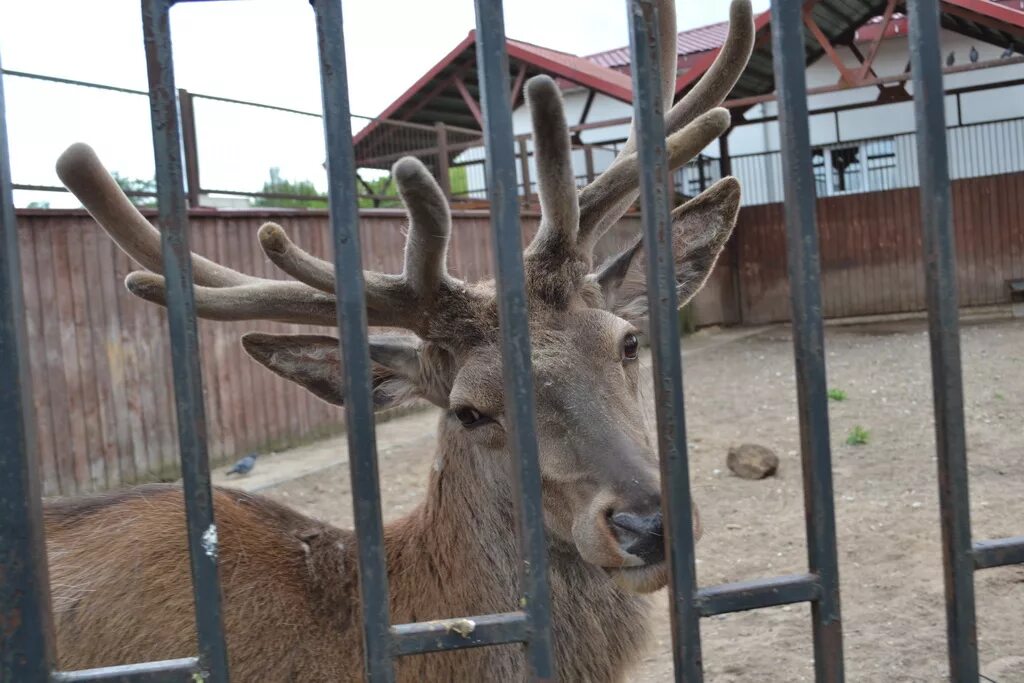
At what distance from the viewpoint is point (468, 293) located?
107 inches

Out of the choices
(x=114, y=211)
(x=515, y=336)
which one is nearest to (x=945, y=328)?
(x=515, y=336)

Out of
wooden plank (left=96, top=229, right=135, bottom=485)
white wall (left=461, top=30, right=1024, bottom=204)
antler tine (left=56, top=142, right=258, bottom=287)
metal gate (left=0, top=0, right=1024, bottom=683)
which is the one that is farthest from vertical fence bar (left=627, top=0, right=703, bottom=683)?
white wall (left=461, top=30, right=1024, bottom=204)

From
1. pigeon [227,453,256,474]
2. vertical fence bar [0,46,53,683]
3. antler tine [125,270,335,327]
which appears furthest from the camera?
pigeon [227,453,256,474]

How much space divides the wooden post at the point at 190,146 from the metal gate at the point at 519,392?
8.44 meters

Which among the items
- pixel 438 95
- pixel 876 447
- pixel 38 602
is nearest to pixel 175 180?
pixel 38 602

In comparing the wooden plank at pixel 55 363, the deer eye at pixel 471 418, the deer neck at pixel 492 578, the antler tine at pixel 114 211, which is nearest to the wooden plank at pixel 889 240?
the wooden plank at pixel 55 363

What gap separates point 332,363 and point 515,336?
1647 millimetres

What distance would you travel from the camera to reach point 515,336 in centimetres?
142

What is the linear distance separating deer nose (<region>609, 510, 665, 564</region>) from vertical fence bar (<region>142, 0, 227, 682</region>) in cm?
98

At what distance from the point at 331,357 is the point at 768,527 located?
3.67 meters

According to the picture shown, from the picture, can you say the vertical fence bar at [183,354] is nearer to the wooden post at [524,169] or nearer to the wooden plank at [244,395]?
the wooden plank at [244,395]

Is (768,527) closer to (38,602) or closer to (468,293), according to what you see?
(468,293)

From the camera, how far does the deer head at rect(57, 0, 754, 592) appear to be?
200cm

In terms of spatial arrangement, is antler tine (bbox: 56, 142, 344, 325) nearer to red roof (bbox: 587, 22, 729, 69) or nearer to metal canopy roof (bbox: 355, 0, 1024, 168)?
metal canopy roof (bbox: 355, 0, 1024, 168)
